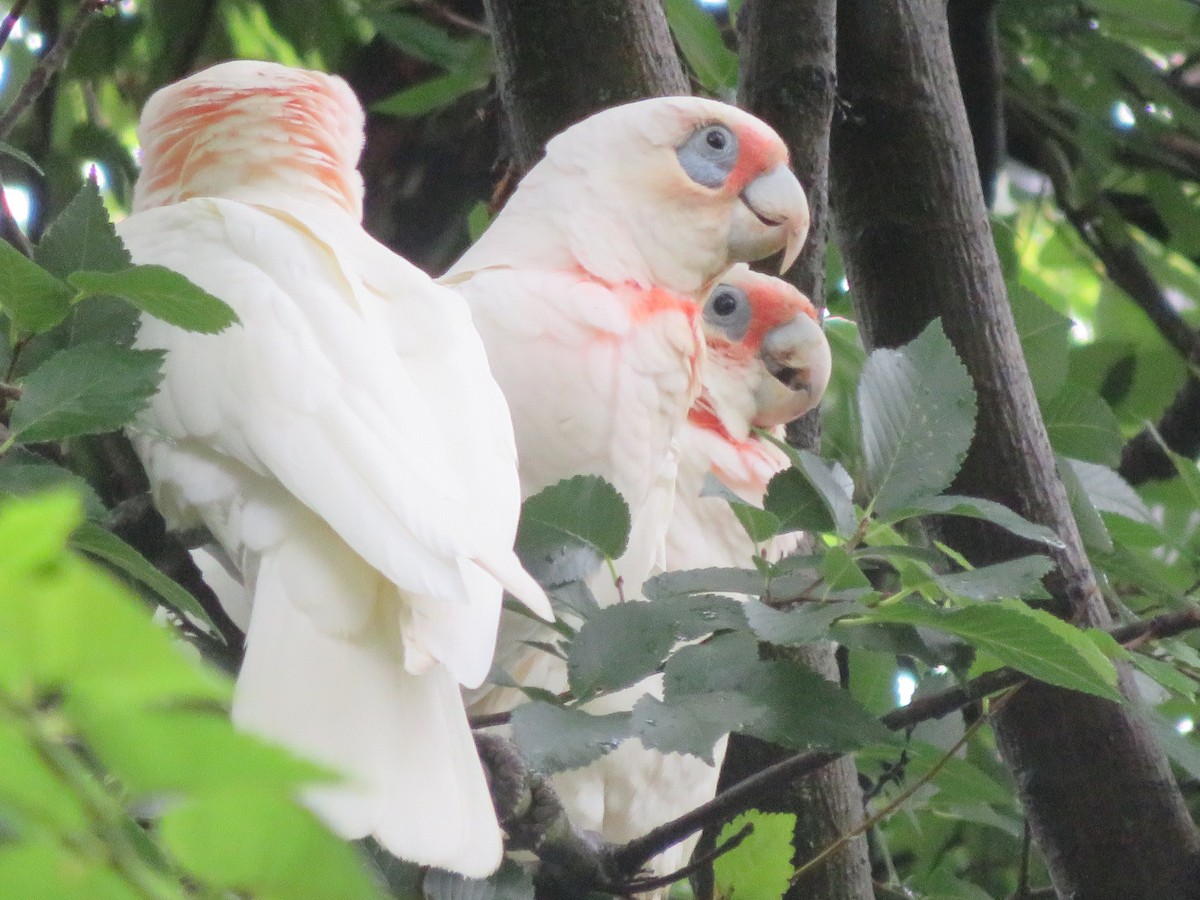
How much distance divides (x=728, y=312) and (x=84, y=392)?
132cm

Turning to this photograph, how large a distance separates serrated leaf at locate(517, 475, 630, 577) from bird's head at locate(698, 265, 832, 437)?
2.85ft

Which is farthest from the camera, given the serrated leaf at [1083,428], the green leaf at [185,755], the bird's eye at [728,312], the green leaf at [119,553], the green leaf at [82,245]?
the bird's eye at [728,312]

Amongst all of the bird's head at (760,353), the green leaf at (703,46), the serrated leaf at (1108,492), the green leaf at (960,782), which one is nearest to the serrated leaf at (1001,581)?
the green leaf at (960,782)

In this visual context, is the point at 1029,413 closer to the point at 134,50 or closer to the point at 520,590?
the point at 520,590

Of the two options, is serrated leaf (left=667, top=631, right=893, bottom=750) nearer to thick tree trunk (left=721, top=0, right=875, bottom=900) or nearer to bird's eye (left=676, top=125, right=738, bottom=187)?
thick tree trunk (left=721, top=0, right=875, bottom=900)

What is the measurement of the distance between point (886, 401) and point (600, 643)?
33 centimetres

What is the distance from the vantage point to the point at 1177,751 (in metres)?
1.30

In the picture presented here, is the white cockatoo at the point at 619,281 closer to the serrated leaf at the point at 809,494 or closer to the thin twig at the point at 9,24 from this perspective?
the serrated leaf at the point at 809,494

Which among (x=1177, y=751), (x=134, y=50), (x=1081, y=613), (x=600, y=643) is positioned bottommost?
(x=134, y=50)

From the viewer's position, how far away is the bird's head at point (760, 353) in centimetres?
197

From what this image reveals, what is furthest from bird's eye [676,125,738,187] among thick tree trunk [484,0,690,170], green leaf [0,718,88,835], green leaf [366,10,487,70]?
green leaf [0,718,88,835]

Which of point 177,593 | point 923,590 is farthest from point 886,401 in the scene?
point 177,593

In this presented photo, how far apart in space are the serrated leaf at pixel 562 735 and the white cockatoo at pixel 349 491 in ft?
0.13

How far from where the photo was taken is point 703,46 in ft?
6.64
